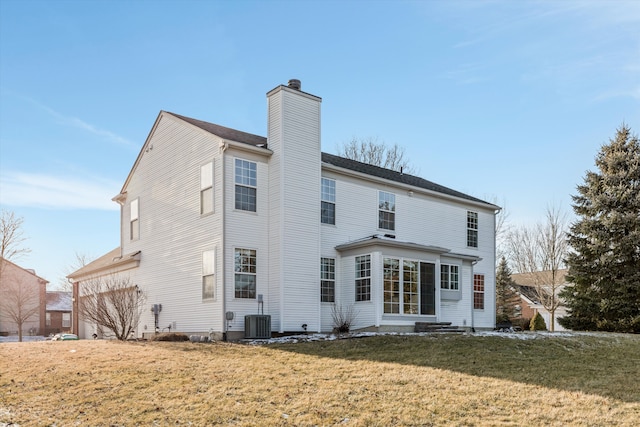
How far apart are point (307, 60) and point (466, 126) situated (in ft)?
19.0

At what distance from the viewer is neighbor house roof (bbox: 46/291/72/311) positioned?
55028 millimetres

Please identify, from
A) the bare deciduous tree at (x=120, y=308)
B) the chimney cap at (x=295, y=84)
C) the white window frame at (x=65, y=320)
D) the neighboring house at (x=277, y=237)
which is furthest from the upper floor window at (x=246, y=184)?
the white window frame at (x=65, y=320)

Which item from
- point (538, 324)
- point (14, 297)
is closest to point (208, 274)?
point (538, 324)

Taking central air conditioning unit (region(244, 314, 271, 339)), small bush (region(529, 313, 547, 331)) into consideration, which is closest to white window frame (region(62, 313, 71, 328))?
small bush (region(529, 313, 547, 331))

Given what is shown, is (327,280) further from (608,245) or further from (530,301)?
(530,301)

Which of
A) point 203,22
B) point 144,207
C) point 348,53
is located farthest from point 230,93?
point 144,207

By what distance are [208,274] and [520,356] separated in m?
9.38

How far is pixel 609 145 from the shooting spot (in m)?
26.5

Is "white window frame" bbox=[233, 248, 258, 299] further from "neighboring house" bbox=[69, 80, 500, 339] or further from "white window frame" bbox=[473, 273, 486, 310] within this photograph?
"white window frame" bbox=[473, 273, 486, 310]

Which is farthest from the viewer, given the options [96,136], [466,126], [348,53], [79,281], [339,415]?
[79,281]

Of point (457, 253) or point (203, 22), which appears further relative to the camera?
point (457, 253)

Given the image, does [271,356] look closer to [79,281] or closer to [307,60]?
[307,60]

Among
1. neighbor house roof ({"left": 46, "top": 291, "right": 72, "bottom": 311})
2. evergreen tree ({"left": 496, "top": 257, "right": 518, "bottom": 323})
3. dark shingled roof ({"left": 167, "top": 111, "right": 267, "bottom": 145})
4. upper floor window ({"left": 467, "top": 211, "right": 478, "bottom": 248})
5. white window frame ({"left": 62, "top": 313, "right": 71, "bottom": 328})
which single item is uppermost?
dark shingled roof ({"left": 167, "top": 111, "right": 267, "bottom": 145})

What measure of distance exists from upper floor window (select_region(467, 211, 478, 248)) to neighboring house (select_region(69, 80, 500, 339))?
259cm
